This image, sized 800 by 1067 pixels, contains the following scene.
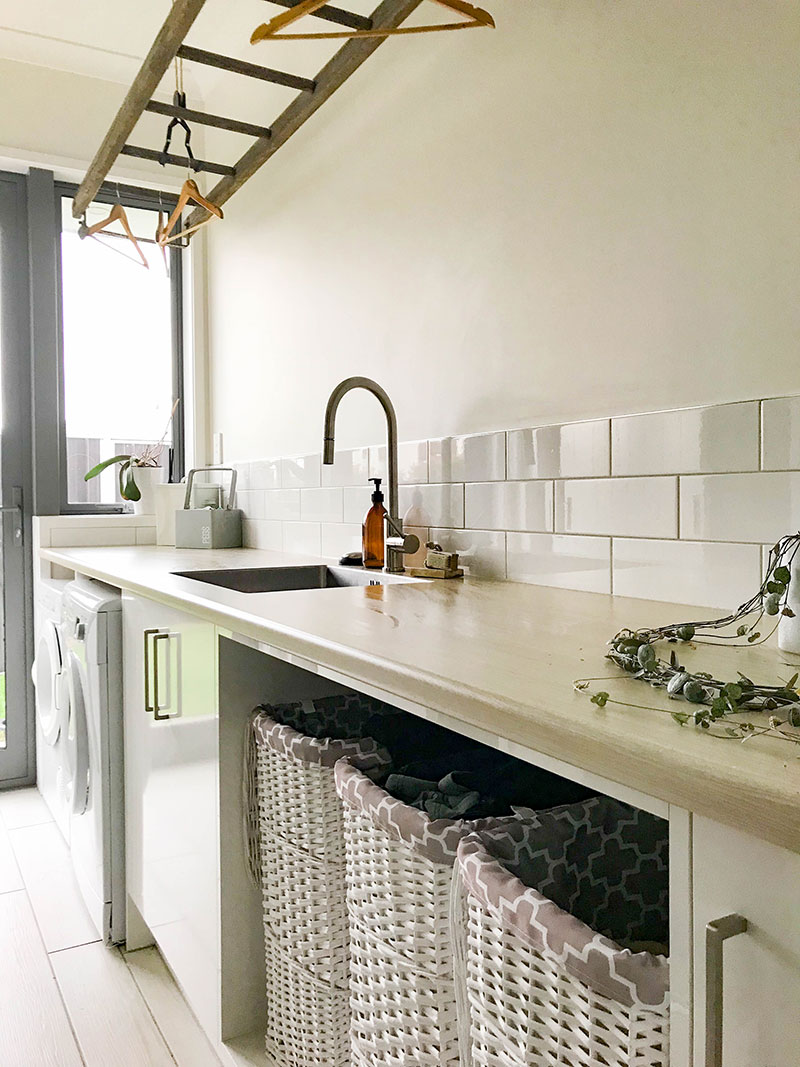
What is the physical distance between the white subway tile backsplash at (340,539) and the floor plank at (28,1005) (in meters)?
1.28

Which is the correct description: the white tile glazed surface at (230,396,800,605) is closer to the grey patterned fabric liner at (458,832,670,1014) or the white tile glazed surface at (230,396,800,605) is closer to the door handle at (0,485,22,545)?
the grey patterned fabric liner at (458,832,670,1014)

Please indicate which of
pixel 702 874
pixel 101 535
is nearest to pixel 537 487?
pixel 702 874

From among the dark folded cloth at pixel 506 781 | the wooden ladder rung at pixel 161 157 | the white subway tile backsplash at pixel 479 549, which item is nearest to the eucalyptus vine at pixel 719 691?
the dark folded cloth at pixel 506 781

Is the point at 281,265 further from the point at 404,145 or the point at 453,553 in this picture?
the point at 453,553

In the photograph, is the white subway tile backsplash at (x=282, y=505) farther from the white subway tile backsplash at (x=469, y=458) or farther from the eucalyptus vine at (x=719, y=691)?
the eucalyptus vine at (x=719, y=691)

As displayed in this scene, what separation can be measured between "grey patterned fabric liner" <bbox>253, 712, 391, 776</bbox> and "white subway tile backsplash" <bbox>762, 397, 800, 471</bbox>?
0.72 m

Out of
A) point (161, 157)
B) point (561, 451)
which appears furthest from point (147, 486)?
point (561, 451)

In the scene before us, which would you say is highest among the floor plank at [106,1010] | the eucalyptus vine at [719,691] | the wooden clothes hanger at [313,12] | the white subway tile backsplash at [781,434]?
the wooden clothes hanger at [313,12]

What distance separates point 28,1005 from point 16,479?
2020mm

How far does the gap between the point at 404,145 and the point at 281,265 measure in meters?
0.80

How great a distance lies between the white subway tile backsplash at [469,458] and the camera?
1757 millimetres

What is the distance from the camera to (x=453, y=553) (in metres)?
1.84

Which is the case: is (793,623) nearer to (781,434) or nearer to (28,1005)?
(781,434)

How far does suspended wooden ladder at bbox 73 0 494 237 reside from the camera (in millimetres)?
1699
